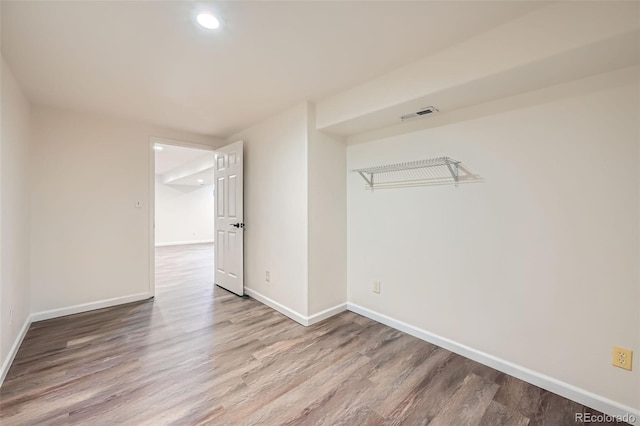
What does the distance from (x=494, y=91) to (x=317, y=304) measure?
245cm

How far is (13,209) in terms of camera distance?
2.22 meters

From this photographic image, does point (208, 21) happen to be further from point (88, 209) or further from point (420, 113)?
point (88, 209)

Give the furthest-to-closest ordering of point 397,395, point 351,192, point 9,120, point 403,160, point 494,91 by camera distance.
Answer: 1. point 351,192
2. point 403,160
3. point 9,120
4. point 494,91
5. point 397,395

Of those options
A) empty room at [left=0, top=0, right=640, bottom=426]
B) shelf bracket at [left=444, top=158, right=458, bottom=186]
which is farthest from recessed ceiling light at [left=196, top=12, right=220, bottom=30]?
shelf bracket at [left=444, top=158, right=458, bottom=186]

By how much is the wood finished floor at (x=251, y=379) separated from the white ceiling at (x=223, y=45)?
2311 millimetres

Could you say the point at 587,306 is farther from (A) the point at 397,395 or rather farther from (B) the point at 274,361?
(B) the point at 274,361

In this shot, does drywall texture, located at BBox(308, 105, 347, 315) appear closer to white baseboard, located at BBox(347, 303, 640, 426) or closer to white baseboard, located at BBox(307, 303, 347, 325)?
white baseboard, located at BBox(307, 303, 347, 325)

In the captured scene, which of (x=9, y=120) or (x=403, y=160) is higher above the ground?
(x=9, y=120)

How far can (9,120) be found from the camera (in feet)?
6.89

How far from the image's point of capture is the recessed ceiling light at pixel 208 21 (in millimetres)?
1566

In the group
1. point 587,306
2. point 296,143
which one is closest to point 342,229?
point 296,143

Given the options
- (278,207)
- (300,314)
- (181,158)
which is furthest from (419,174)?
(181,158)

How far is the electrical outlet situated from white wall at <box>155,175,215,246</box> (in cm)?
1050

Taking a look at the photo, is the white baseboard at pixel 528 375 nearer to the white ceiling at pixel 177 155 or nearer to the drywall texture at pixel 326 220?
the drywall texture at pixel 326 220
